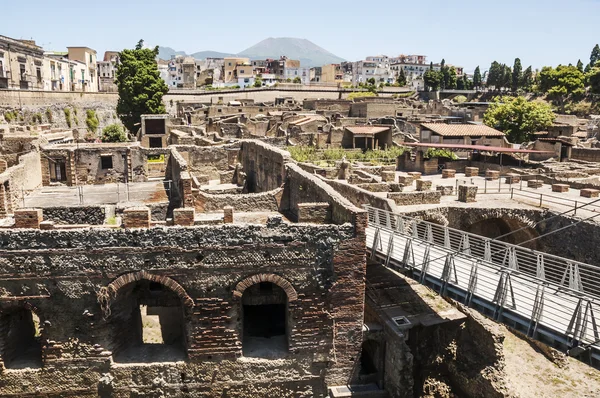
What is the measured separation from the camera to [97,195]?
23.2 meters

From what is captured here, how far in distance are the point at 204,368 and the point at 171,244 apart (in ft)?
11.1

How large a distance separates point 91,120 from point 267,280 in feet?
176

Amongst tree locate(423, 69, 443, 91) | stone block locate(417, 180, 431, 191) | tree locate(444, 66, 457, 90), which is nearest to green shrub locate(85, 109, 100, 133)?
stone block locate(417, 180, 431, 191)

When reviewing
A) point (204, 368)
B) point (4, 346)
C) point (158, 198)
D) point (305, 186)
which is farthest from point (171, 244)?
point (158, 198)

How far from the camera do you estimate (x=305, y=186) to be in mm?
18516

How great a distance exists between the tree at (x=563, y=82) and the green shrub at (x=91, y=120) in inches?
2591

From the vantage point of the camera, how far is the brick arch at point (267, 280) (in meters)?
13.3

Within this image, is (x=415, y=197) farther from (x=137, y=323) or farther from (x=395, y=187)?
(x=137, y=323)

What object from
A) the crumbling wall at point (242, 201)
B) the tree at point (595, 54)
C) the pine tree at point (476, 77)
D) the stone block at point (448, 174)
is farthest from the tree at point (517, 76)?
the crumbling wall at point (242, 201)

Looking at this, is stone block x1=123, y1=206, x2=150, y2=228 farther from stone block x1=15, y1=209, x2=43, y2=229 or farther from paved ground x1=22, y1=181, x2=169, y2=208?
paved ground x1=22, y1=181, x2=169, y2=208

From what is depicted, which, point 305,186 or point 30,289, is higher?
point 305,186

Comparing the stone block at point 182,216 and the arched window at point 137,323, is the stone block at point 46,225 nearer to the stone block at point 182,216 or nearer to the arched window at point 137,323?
the arched window at point 137,323

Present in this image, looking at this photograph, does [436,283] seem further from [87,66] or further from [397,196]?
[87,66]

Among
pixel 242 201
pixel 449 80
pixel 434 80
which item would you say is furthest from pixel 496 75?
pixel 242 201
